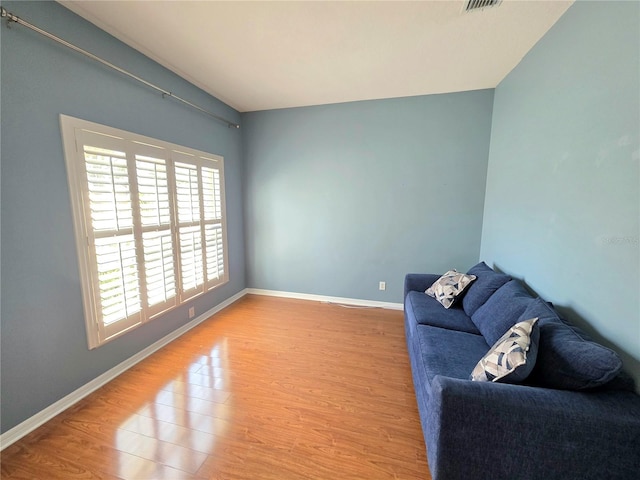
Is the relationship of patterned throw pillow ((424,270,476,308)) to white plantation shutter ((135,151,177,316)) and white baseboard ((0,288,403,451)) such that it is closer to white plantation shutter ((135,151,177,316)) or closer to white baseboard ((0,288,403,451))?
white baseboard ((0,288,403,451))

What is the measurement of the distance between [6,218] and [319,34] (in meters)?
2.36

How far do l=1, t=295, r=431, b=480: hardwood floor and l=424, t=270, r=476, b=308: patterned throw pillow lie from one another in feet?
2.05

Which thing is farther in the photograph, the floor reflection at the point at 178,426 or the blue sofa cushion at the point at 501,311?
the blue sofa cushion at the point at 501,311

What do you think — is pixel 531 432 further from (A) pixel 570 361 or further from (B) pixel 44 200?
(B) pixel 44 200

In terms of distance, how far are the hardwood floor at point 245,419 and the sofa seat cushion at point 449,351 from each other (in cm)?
48

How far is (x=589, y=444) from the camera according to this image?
0.96 meters

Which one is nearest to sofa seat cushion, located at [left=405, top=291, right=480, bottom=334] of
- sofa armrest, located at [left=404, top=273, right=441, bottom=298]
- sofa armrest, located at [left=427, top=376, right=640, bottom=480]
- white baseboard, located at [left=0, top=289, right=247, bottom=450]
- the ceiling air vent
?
sofa armrest, located at [left=404, top=273, right=441, bottom=298]

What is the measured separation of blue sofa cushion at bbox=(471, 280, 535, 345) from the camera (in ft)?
5.28

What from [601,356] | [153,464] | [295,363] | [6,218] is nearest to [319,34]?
[6,218]

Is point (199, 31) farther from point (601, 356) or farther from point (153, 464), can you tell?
point (601, 356)

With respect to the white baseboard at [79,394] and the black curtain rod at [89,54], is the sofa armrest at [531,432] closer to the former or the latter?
the white baseboard at [79,394]

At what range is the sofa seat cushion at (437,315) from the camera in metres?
1.97

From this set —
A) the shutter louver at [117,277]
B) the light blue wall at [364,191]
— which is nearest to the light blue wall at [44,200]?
the shutter louver at [117,277]

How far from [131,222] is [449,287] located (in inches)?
113
